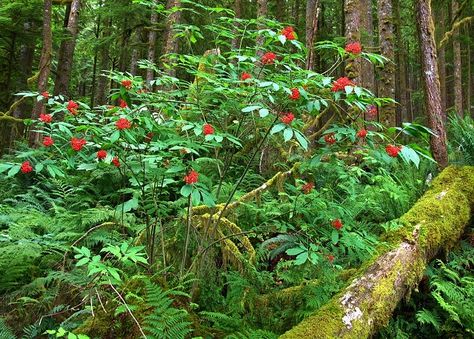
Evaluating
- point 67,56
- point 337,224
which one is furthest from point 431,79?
point 67,56

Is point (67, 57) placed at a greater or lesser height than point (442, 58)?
lesser

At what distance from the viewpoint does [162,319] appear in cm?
263

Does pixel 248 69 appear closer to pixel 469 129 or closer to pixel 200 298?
pixel 200 298

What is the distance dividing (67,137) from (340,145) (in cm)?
222

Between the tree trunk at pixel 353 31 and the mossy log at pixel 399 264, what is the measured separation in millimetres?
2486

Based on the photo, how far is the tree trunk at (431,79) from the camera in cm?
574

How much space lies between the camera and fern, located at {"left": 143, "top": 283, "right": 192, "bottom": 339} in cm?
256

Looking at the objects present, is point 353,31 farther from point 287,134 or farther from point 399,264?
point 287,134

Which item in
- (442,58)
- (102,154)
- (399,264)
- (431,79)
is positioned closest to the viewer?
(102,154)

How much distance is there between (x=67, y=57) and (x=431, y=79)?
9.39 m

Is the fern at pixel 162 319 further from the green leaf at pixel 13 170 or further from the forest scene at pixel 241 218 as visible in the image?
the green leaf at pixel 13 170

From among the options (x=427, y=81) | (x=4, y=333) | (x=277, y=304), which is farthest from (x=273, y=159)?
(x=4, y=333)

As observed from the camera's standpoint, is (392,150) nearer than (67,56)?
Yes

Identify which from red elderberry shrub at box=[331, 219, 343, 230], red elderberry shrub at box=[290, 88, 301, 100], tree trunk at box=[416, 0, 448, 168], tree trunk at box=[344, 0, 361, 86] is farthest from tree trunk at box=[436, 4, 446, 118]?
red elderberry shrub at box=[290, 88, 301, 100]
